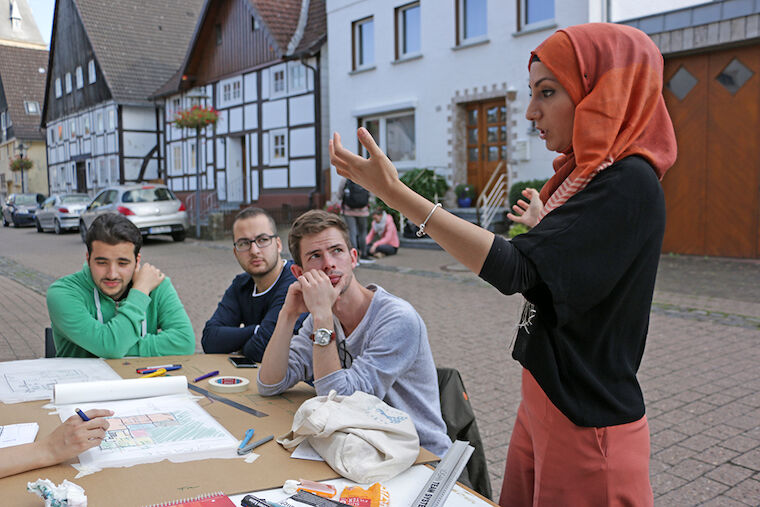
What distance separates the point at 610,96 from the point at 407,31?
1704 centimetres

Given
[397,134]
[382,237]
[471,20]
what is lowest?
[382,237]

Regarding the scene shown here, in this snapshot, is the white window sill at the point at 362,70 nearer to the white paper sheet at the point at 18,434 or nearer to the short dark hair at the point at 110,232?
the short dark hair at the point at 110,232

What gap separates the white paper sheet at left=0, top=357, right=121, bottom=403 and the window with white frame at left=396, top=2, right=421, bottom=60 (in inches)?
614

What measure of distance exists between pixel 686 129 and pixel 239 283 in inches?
409

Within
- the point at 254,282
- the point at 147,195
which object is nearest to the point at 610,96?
the point at 254,282

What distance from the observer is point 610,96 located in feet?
4.78

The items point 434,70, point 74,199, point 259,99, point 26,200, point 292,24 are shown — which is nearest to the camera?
point 434,70

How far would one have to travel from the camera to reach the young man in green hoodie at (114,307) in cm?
307

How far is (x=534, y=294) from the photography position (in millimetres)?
1502

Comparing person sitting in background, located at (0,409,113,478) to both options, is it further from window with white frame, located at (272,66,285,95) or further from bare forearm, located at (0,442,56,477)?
window with white frame, located at (272,66,285,95)

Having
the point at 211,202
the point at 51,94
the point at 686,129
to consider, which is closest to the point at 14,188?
the point at 51,94

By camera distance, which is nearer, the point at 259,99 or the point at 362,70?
the point at 362,70

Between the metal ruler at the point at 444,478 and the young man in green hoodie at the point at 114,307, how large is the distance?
1.97 m

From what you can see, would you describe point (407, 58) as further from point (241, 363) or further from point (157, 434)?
point (157, 434)
